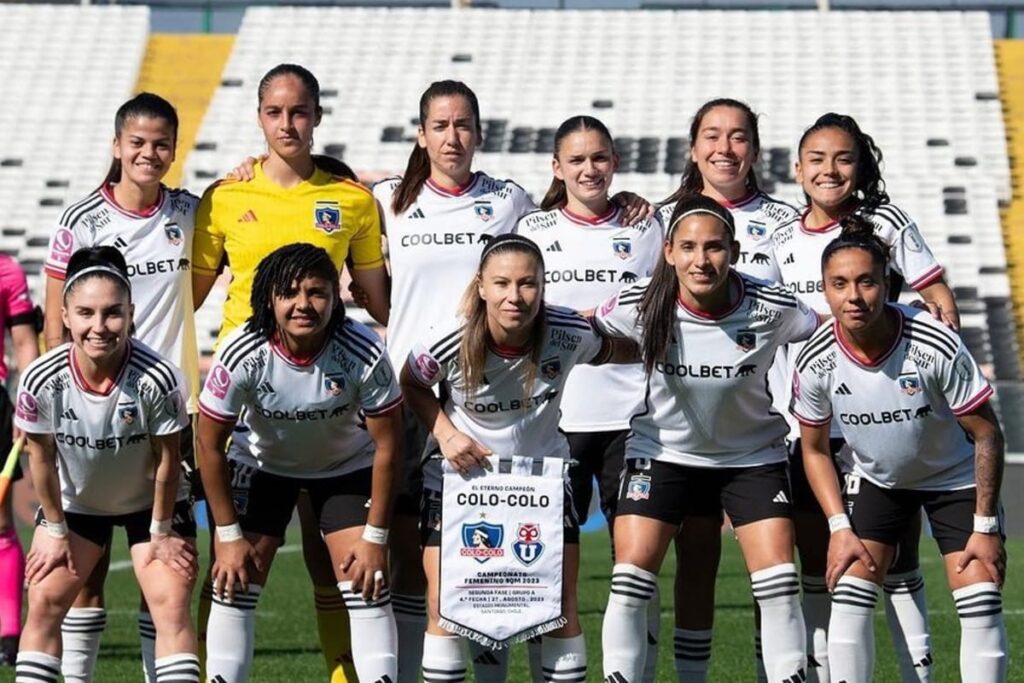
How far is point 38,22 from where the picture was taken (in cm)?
2870

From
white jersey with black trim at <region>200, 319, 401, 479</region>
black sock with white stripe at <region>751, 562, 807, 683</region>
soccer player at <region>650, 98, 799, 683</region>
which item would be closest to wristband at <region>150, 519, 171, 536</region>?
white jersey with black trim at <region>200, 319, 401, 479</region>

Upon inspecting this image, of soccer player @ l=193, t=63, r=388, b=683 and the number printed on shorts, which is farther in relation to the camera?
soccer player @ l=193, t=63, r=388, b=683

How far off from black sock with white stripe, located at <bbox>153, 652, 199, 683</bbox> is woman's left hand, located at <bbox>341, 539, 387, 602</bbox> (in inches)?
21.8

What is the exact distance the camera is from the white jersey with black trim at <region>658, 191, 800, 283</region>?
624cm

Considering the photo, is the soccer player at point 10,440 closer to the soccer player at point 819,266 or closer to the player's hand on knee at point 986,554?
the soccer player at point 819,266

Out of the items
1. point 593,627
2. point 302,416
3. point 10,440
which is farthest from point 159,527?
point 593,627

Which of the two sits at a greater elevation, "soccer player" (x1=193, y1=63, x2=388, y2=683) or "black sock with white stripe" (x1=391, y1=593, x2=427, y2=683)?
"soccer player" (x1=193, y1=63, x2=388, y2=683)

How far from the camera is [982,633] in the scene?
5.50m

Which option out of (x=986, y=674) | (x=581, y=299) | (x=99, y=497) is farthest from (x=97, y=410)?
(x=986, y=674)

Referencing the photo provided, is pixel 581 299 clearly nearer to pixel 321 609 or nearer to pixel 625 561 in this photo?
pixel 625 561

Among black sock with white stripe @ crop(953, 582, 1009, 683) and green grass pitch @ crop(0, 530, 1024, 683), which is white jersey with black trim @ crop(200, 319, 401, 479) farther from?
green grass pitch @ crop(0, 530, 1024, 683)

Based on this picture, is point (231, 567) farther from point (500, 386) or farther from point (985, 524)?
point (985, 524)

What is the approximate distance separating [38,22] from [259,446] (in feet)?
80.8

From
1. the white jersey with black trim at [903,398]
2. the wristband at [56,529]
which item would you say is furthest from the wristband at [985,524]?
the wristband at [56,529]
